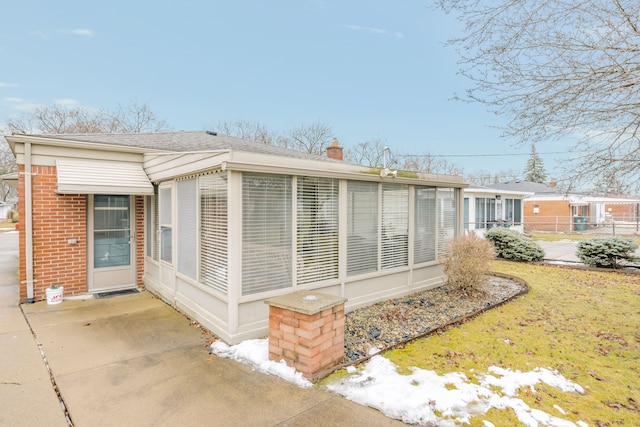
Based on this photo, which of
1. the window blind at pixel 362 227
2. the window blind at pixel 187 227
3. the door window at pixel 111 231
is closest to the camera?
the window blind at pixel 187 227

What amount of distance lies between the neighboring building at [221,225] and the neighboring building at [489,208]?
34.9 feet

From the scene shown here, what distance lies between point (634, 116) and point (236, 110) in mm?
27515

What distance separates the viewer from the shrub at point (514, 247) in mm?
10898

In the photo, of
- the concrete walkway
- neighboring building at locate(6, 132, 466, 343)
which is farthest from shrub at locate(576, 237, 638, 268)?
the concrete walkway

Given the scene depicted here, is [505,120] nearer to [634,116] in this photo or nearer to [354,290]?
[634,116]

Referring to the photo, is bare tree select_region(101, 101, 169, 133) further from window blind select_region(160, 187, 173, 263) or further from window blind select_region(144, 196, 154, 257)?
window blind select_region(160, 187, 173, 263)

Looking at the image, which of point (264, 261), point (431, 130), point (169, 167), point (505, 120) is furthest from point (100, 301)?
point (431, 130)

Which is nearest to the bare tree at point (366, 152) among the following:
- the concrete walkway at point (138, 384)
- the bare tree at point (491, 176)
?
the bare tree at point (491, 176)

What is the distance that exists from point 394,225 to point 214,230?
3349 mm

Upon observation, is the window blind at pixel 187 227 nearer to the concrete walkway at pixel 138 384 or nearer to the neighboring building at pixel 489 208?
the concrete walkway at pixel 138 384

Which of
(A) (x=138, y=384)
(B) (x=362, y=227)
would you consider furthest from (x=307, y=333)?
(B) (x=362, y=227)

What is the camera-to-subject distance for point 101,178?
5867 mm

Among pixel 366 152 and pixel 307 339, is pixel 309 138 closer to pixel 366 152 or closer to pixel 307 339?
pixel 366 152

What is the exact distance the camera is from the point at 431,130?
24.6m
